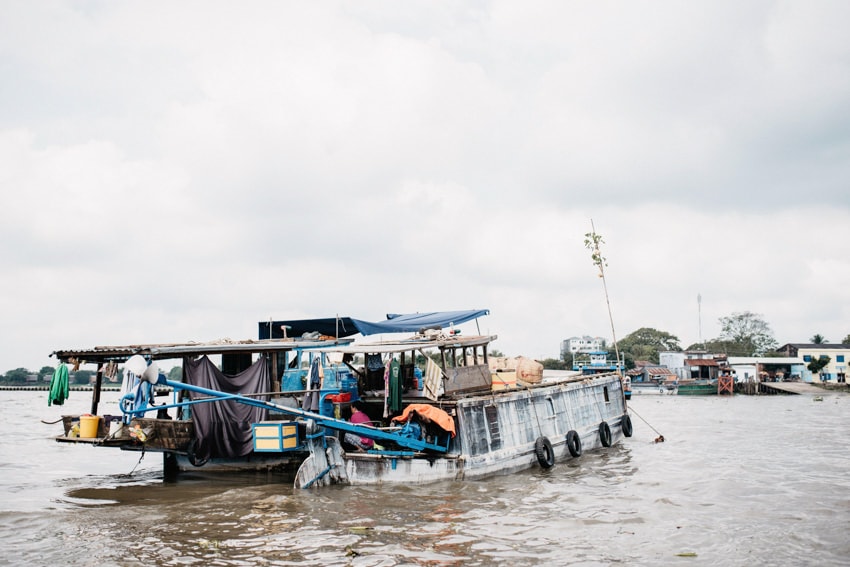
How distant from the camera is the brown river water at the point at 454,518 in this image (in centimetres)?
909

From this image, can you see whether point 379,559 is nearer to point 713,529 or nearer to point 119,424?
point 713,529

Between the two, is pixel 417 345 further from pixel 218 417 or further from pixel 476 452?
pixel 218 417

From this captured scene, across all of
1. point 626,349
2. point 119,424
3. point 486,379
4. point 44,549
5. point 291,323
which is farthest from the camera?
point 626,349

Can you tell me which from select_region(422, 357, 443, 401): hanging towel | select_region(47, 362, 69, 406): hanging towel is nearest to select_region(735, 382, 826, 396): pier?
select_region(422, 357, 443, 401): hanging towel

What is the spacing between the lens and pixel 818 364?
7238 centimetres

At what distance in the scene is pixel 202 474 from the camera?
15.1 metres

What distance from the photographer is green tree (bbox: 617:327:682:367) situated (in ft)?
314

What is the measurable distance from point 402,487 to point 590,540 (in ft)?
14.3

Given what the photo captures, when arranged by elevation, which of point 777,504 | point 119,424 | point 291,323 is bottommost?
point 777,504

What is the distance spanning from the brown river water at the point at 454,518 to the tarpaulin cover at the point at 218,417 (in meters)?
0.81

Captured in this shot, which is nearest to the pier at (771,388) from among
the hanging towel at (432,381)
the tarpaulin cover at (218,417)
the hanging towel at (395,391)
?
the hanging towel at (432,381)

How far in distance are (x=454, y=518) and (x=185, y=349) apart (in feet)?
22.6

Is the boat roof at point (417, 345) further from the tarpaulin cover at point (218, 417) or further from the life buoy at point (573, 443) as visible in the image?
the life buoy at point (573, 443)

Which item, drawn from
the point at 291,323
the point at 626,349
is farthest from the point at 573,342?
the point at 291,323
